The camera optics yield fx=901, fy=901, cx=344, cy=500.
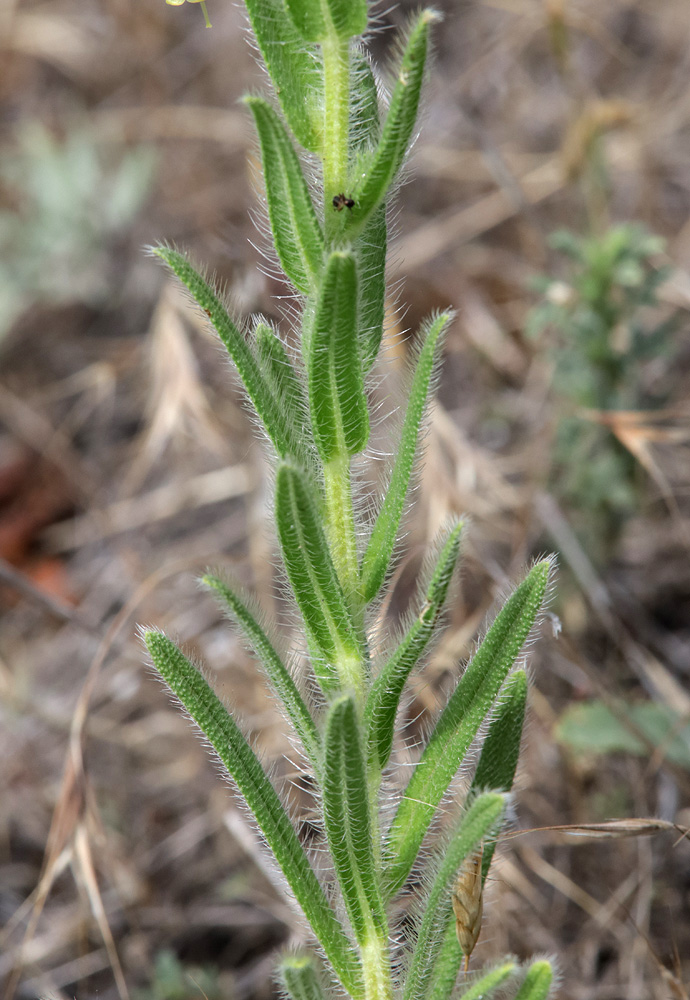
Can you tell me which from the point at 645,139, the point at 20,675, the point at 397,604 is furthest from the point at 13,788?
the point at 645,139

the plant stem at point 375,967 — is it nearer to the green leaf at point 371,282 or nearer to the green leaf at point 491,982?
the green leaf at point 491,982

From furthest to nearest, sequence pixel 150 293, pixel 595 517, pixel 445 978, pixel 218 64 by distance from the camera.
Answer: pixel 218 64
pixel 150 293
pixel 595 517
pixel 445 978

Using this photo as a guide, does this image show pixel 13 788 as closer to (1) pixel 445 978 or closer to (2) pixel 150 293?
(1) pixel 445 978

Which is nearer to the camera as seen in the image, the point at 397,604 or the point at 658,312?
the point at 397,604

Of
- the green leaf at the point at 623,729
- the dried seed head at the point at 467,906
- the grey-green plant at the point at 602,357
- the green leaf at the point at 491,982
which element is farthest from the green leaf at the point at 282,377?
the grey-green plant at the point at 602,357

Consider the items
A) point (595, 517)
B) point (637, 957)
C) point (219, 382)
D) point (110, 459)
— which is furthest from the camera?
point (110, 459)

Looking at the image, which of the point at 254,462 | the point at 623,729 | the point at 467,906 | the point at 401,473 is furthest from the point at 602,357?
the point at 467,906

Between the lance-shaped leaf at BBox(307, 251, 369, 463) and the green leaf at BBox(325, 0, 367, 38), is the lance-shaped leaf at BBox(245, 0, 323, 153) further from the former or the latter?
the lance-shaped leaf at BBox(307, 251, 369, 463)
